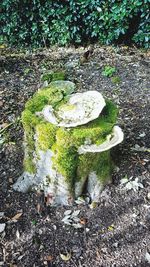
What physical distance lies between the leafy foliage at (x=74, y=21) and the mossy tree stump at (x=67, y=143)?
3151 mm

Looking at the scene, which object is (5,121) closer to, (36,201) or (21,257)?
(36,201)

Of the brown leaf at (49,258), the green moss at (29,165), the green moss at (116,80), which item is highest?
the green moss at (116,80)

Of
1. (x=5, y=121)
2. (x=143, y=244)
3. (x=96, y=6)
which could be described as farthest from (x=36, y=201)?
(x=96, y=6)

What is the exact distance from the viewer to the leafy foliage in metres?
6.71

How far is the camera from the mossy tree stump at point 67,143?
137 inches

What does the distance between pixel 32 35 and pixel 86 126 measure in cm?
483

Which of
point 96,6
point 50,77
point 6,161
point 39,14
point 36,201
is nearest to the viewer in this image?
point 36,201

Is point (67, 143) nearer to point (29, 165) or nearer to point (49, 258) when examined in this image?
point (29, 165)

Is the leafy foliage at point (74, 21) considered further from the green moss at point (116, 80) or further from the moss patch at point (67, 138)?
the moss patch at point (67, 138)

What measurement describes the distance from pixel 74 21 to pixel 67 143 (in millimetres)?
4403

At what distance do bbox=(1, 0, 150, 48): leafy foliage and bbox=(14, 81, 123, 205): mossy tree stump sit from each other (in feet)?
10.3

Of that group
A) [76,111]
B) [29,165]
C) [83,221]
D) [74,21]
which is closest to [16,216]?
[29,165]

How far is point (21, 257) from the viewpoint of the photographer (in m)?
3.60

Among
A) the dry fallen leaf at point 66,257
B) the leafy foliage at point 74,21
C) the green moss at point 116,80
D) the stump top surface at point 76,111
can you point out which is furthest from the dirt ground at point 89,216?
the leafy foliage at point 74,21
